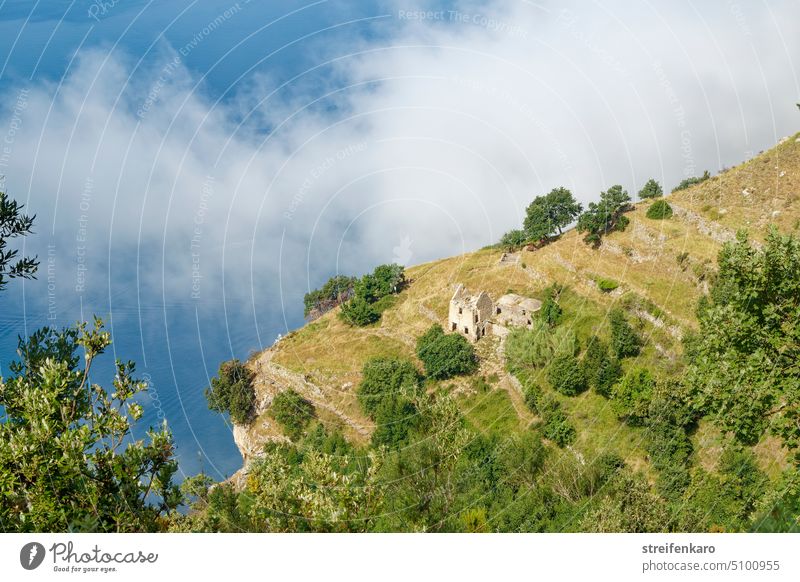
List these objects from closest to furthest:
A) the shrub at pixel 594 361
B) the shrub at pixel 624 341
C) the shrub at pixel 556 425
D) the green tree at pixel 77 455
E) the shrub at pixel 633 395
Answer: the green tree at pixel 77 455, the shrub at pixel 633 395, the shrub at pixel 556 425, the shrub at pixel 594 361, the shrub at pixel 624 341

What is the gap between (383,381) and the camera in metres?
102

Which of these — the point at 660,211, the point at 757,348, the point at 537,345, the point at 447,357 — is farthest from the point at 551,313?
the point at 757,348

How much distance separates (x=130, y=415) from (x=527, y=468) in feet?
220

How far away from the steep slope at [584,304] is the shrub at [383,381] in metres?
2.74

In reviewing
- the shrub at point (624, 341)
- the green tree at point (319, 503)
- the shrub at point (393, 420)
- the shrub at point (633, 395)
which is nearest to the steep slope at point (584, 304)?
the shrub at point (624, 341)

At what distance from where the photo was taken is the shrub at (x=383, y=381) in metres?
99.7

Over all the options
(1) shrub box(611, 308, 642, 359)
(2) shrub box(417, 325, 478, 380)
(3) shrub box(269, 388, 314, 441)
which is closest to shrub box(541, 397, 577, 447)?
(1) shrub box(611, 308, 642, 359)

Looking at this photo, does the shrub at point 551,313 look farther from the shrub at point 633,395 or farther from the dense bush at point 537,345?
the shrub at point 633,395

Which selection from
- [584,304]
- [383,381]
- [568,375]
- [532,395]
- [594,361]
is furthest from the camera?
[584,304]

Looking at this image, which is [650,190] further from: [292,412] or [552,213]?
[292,412]

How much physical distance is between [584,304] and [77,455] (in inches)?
3714

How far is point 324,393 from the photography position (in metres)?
109

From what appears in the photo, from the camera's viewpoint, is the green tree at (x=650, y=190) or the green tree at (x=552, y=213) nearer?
the green tree at (x=552, y=213)

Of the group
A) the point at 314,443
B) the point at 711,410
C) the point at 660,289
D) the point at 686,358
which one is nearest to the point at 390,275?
the point at 314,443
